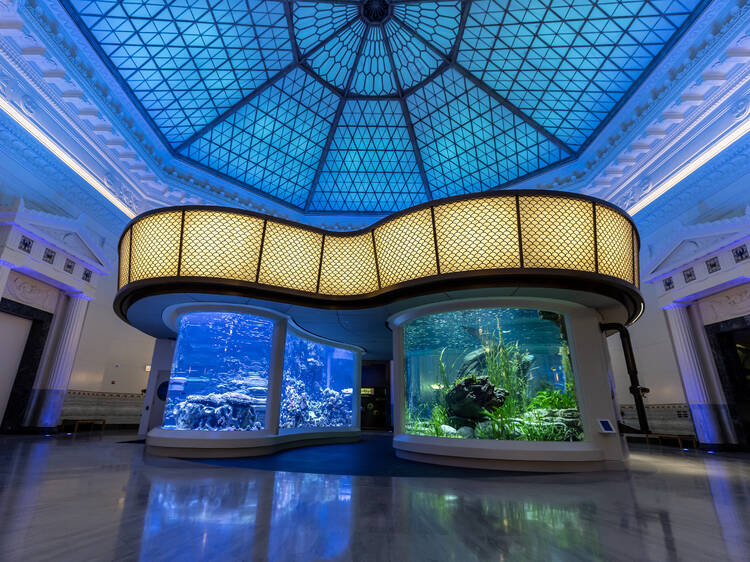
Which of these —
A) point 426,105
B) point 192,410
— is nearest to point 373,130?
point 426,105

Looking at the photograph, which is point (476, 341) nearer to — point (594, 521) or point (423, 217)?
point (423, 217)

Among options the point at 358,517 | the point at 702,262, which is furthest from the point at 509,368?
the point at 702,262

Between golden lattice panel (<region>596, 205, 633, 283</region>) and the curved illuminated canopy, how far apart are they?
0.02 m

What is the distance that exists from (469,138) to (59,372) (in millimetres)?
23635

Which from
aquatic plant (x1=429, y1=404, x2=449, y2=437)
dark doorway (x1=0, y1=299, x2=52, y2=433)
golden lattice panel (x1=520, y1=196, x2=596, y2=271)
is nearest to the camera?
golden lattice panel (x1=520, y1=196, x2=596, y2=271)

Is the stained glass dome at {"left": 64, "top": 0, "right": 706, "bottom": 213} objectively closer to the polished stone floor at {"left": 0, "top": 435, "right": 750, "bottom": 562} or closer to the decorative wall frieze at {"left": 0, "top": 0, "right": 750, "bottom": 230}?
the decorative wall frieze at {"left": 0, "top": 0, "right": 750, "bottom": 230}

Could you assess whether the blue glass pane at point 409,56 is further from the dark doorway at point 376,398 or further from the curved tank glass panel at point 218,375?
the dark doorway at point 376,398

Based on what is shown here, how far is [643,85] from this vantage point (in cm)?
1516

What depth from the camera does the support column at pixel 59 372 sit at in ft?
47.4

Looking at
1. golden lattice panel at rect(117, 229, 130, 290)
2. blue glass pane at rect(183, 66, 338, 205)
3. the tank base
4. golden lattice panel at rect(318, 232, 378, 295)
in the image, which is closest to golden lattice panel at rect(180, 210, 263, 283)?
golden lattice panel at rect(318, 232, 378, 295)

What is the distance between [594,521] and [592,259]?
5093mm

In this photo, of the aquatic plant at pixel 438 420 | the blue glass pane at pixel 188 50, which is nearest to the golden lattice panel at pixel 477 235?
Result: the aquatic plant at pixel 438 420

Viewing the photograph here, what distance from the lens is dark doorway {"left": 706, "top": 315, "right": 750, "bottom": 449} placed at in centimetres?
1273

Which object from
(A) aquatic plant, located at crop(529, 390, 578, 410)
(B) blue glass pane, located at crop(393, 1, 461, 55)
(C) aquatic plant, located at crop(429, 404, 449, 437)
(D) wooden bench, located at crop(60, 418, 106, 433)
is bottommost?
(D) wooden bench, located at crop(60, 418, 106, 433)
